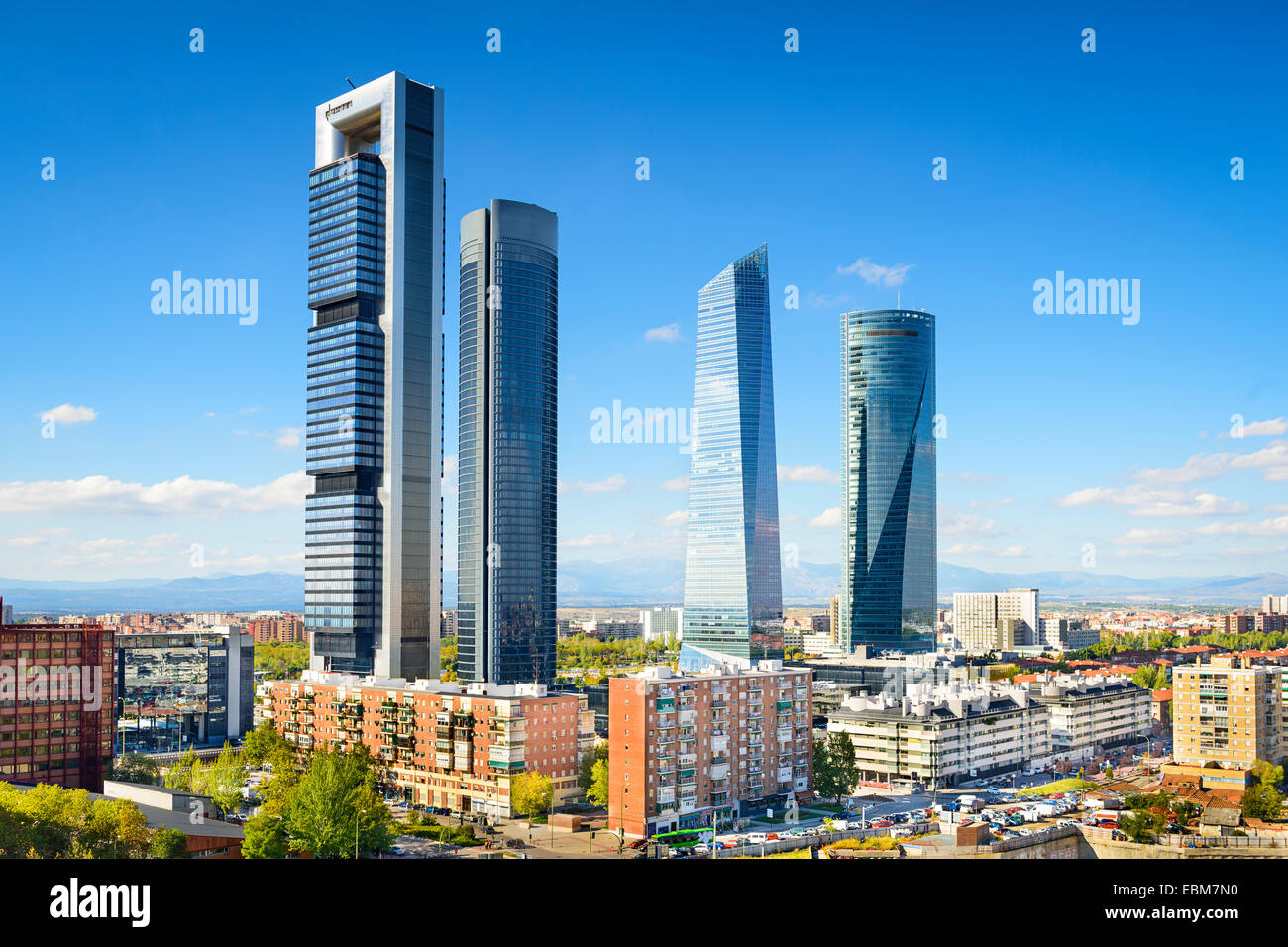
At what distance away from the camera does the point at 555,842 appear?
2814 cm

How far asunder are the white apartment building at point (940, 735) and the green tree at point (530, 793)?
41.0ft

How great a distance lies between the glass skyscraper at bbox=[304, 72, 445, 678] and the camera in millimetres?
52000

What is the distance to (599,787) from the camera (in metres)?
31.8

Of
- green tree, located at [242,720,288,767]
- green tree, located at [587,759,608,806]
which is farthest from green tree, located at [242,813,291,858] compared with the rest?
green tree, located at [242,720,288,767]

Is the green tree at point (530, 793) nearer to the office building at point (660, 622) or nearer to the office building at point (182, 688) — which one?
the office building at point (182, 688)

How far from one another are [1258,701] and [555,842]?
87.9 feet

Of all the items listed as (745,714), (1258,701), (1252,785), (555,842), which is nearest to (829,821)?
(745,714)

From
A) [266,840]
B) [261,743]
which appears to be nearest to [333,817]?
[266,840]

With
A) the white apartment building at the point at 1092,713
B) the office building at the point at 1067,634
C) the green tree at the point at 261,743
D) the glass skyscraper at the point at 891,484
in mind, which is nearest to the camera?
the green tree at the point at 261,743

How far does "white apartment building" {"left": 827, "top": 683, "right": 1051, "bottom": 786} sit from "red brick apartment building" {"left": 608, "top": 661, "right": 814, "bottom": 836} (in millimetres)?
5425

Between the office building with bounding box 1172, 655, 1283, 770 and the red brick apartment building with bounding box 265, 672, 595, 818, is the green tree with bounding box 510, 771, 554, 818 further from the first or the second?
the office building with bounding box 1172, 655, 1283, 770

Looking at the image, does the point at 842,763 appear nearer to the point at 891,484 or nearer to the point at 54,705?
the point at 54,705

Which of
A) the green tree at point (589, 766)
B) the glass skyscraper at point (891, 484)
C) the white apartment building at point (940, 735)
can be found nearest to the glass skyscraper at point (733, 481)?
the glass skyscraper at point (891, 484)

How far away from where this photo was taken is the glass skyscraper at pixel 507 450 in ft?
202
